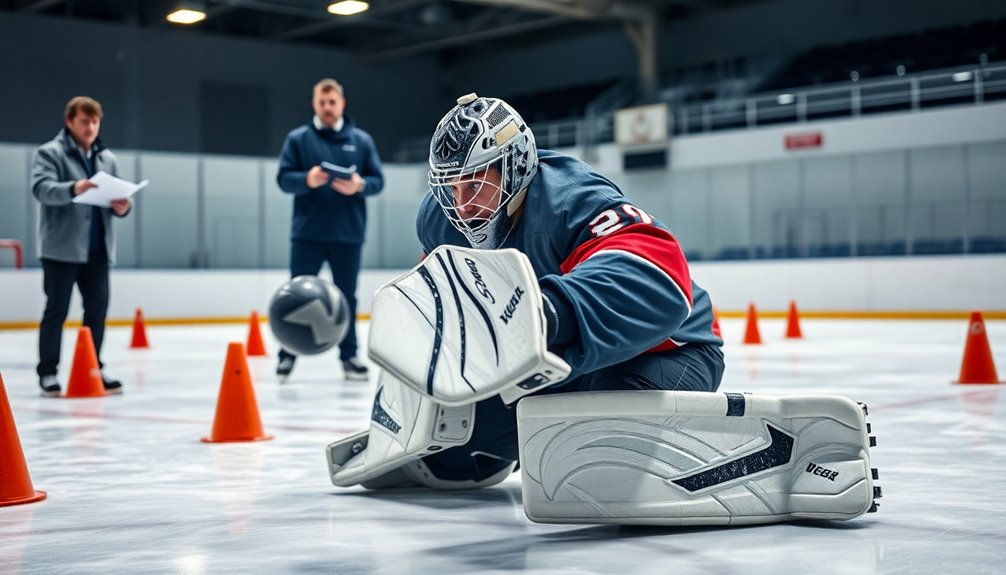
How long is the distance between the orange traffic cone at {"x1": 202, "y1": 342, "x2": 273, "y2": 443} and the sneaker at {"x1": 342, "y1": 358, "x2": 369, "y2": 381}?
2639 mm

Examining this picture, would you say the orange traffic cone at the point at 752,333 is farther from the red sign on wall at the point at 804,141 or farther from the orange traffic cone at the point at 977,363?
the red sign on wall at the point at 804,141

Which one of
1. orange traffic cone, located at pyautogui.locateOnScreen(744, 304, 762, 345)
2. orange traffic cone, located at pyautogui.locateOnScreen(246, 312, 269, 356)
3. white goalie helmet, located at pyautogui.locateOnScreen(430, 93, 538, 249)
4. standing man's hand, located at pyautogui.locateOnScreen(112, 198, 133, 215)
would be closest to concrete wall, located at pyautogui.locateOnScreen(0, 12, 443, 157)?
orange traffic cone, located at pyautogui.locateOnScreen(246, 312, 269, 356)

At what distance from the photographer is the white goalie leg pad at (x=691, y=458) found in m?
2.57

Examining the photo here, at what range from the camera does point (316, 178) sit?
686 cm

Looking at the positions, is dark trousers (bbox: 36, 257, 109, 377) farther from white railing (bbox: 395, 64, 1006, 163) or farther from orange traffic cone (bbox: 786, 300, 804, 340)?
white railing (bbox: 395, 64, 1006, 163)

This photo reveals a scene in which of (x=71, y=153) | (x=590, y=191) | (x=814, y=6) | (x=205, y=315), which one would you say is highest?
(x=814, y=6)

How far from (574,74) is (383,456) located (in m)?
25.3

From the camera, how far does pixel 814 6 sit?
77.9 feet

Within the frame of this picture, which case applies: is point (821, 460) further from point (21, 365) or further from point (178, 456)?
point (21, 365)

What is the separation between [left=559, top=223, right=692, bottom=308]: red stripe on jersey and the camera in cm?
245

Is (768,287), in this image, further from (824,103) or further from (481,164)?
(481,164)

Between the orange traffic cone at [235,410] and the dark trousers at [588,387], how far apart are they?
1.48 m

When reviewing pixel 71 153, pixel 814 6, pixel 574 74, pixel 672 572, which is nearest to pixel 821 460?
pixel 672 572

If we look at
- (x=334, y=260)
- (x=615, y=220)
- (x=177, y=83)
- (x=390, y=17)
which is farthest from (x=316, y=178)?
(x=177, y=83)
